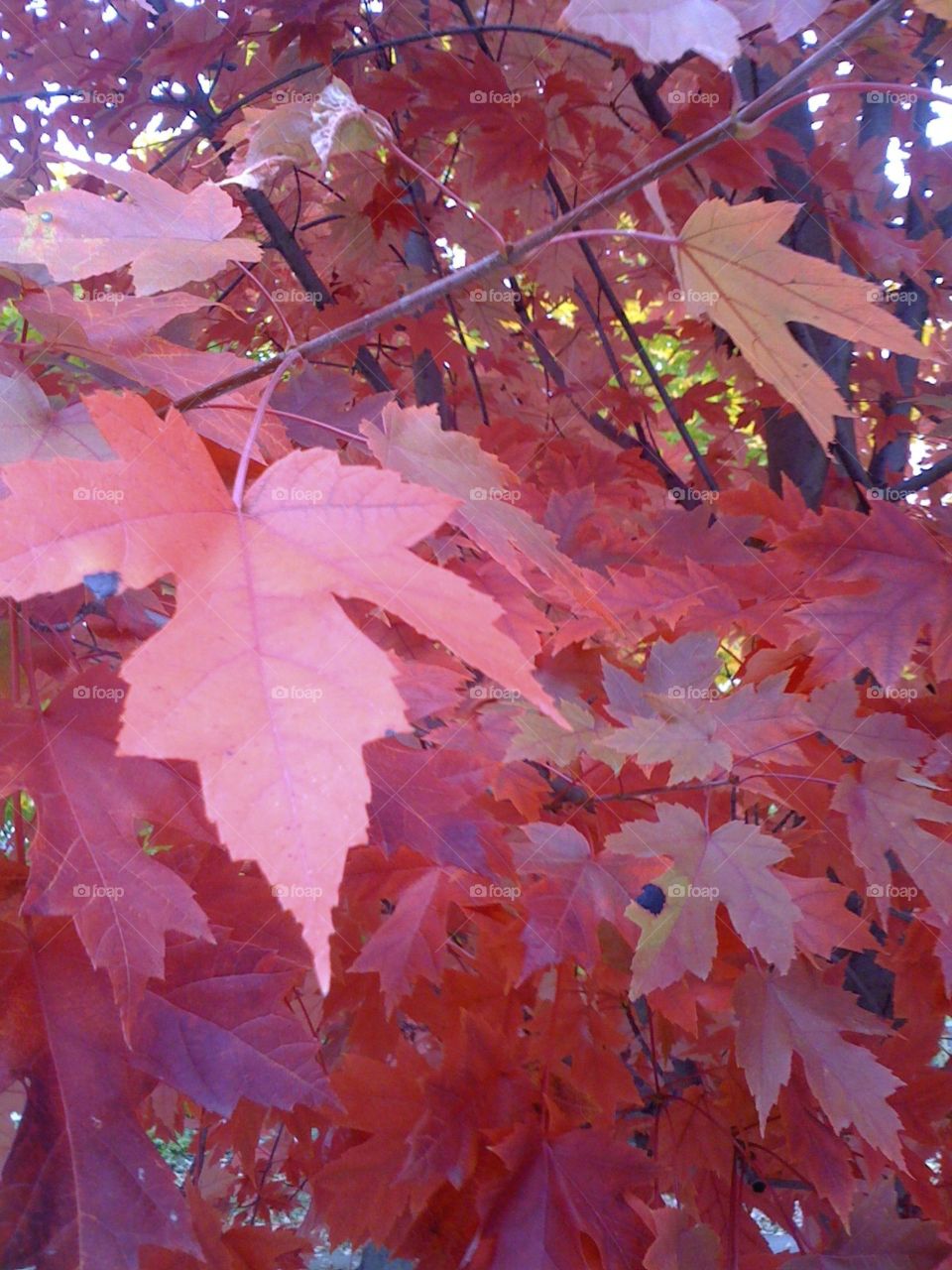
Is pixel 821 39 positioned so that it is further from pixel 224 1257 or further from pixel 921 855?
pixel 224 1257

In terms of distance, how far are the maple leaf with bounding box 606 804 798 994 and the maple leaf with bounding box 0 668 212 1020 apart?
378 mm

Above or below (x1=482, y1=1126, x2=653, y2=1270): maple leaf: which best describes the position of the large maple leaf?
above

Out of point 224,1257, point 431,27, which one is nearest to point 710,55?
point 224,1257

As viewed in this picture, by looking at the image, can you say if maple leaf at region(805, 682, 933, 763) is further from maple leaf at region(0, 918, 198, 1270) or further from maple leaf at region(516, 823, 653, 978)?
maple leaf at region(0, 918, 198, 1270)

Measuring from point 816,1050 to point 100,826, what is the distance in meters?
0.71

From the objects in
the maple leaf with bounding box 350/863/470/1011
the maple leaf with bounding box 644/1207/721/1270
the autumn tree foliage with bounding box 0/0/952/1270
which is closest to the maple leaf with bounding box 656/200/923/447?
the autumn tree foliage with bounding box 0/0/952/1270

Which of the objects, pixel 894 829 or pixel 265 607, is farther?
pixel 894 829

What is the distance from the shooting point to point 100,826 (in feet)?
2.34

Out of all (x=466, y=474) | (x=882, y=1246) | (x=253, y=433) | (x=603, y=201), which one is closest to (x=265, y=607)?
(x=253, y=433)

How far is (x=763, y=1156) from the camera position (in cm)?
134

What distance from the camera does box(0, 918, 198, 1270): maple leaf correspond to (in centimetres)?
67

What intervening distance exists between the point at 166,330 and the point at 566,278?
1.15 m

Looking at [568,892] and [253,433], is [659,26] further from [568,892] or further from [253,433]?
[568,892]

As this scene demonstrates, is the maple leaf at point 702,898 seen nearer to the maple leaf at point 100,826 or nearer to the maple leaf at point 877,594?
the maple leaf at point 877,594
